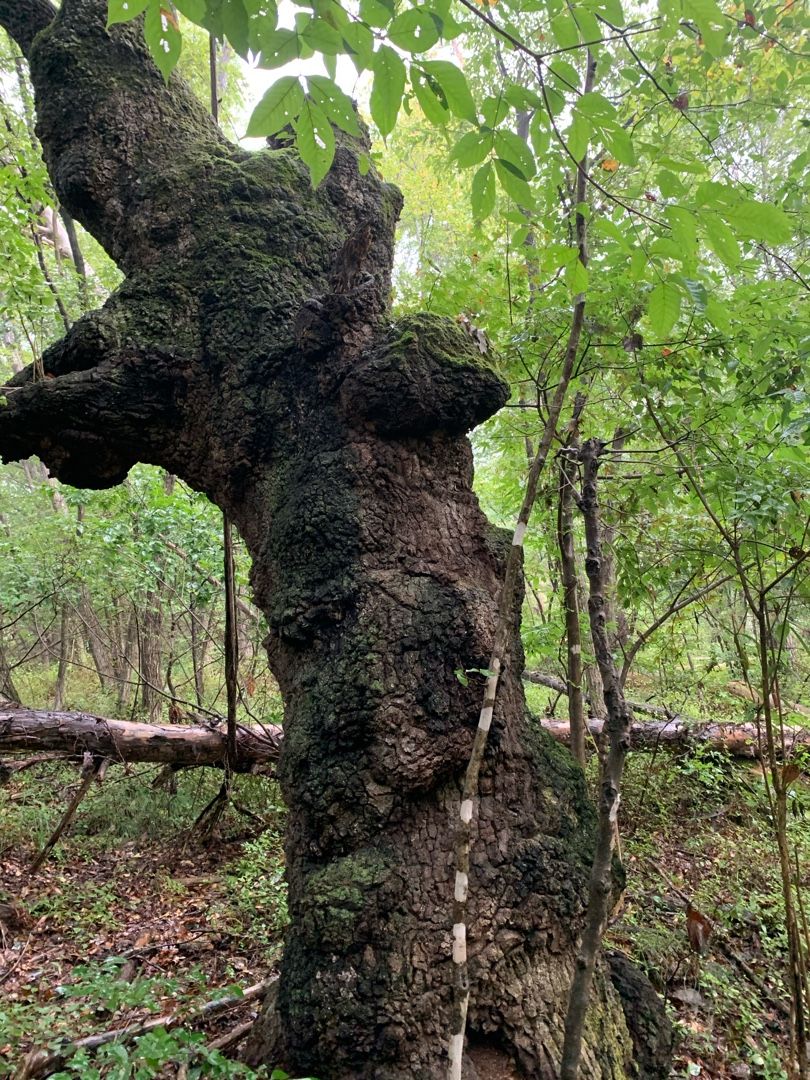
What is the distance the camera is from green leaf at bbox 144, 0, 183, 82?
1.06 m

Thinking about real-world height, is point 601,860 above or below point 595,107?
below

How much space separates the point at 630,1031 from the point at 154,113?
14.0ft

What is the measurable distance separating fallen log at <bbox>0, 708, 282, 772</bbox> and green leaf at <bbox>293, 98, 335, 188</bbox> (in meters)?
4.78

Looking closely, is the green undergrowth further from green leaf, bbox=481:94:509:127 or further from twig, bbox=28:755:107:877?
twig, bbox=28:755:107:877

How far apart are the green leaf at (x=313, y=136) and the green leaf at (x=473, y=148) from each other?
0.94ft

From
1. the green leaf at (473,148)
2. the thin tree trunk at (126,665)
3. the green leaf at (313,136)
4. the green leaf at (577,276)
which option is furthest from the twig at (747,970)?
the thin tree trunk at (126,665)

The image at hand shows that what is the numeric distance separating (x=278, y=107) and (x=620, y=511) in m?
3.08

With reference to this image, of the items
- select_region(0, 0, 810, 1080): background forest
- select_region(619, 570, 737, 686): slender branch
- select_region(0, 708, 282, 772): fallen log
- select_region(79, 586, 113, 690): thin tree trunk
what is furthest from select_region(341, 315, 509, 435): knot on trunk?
select_region(79, 586, 113, 690): thin tree trunk

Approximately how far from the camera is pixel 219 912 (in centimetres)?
364

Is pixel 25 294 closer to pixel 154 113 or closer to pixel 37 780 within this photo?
pixel 154 113

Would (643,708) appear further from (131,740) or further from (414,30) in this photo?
(414,30)

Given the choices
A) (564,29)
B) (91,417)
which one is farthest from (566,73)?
(91,417)

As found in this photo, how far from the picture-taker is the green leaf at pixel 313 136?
118 centimetres

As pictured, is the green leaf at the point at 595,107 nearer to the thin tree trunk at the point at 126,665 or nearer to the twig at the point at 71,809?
the twig at the point at 71,809
